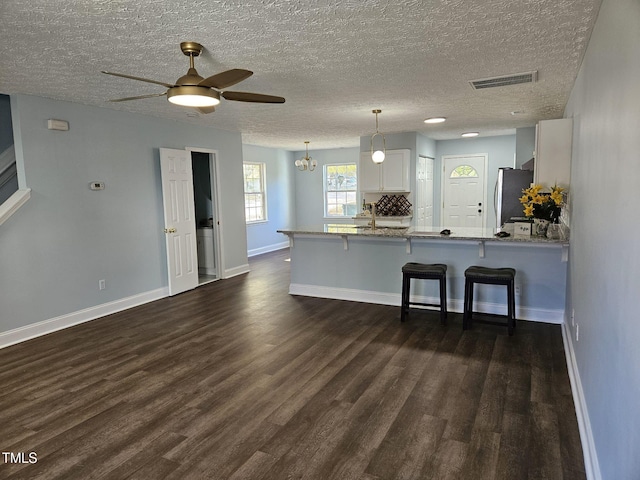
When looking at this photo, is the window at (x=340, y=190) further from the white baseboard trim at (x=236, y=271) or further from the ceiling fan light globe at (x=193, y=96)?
the ceiling fan light globe at (x=193, y=96)

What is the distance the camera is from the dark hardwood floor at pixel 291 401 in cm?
214

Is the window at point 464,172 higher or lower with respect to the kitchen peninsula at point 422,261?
higher

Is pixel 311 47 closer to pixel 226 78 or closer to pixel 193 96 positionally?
pixel 226 78

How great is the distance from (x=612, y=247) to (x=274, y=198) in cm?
843

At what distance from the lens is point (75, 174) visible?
449cm

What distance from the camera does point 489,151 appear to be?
8367 mm

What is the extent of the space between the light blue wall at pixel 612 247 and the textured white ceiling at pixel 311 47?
54 centimetres

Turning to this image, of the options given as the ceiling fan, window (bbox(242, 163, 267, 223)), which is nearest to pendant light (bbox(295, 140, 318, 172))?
window (bbox(242, 163, 267, 223))

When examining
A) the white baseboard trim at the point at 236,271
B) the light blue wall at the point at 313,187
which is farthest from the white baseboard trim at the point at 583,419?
the light blue wall at the point at 313,187

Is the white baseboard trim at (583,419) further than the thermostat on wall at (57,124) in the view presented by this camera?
No

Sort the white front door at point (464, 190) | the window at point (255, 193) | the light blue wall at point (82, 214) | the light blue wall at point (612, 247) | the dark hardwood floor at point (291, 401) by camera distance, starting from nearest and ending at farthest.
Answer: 1. the light blue wall at point (612, 247)
2. the dark hardwood floor at point (291, 401)
3. the light blue wall at point (82, 214)
4. the white front door at point (464, 190)
5. the window at point (255, 193)

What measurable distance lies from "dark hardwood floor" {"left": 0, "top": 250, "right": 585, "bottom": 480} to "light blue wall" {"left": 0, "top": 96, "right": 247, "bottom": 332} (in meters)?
0.51

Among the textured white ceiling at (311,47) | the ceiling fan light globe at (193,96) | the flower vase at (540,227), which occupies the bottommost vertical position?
the flower vase at (540,227)

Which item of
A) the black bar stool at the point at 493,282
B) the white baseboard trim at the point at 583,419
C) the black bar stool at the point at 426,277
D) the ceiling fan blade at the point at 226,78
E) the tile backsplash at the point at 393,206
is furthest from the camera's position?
the tile backsplash at the point at 393,206
